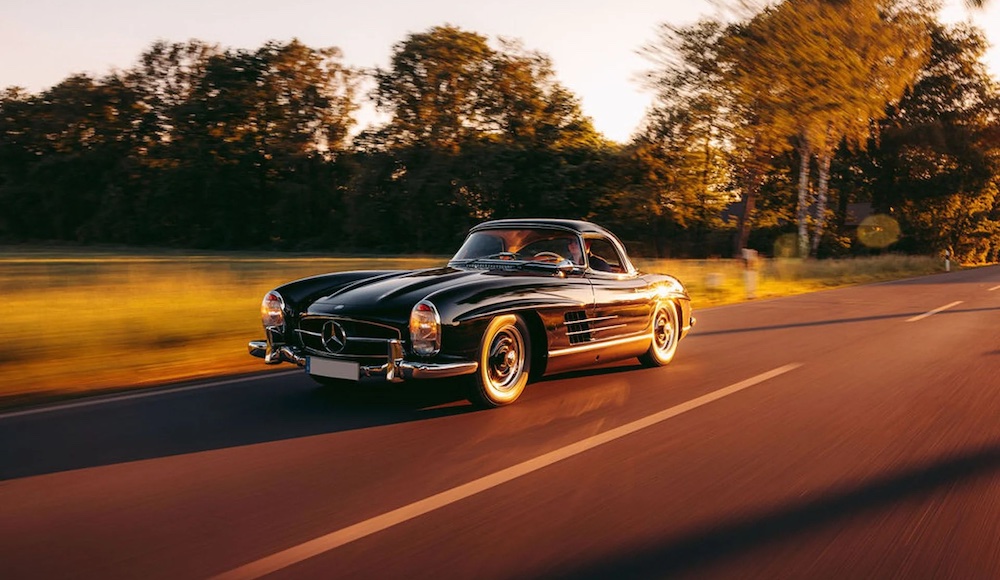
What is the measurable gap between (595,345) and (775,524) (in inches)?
133

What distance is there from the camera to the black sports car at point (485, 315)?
18.7ft

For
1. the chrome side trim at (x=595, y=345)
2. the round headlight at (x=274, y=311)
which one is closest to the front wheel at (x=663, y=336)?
the chrome side trim at (x=595, y=345)

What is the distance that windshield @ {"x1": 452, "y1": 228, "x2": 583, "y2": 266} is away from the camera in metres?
7.32

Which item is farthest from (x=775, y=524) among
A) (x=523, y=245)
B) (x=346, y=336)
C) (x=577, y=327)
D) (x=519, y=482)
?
(x=523, y=245)

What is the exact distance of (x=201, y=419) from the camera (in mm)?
5691

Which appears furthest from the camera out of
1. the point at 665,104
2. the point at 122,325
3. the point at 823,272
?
the point at 665,104

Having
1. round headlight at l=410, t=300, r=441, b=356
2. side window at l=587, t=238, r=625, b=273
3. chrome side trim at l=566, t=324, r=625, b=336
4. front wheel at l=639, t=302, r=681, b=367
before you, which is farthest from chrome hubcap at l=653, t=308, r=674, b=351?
round headlight at l=410, t=300, r=441, b=356

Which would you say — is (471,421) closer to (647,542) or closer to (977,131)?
(647,542)

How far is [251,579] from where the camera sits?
300cm

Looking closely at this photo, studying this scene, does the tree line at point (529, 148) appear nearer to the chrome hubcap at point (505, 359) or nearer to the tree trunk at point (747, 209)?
the tree trunk at point (747, 209)

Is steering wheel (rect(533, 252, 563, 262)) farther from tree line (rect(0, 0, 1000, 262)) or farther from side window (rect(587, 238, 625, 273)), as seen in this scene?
tree line (rect(0, 0, 1000, 262))

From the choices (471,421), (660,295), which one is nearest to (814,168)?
(660,295)

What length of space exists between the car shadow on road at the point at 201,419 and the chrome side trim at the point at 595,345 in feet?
2.82

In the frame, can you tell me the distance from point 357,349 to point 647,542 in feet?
9.86
